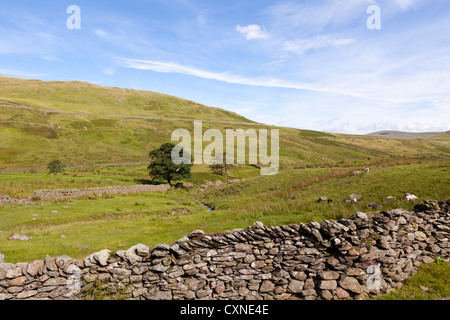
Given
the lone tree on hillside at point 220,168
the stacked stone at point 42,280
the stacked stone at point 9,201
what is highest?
the stacked stone at point 42,280

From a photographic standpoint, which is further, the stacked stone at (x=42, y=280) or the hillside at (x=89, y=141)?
the hillside at (x=89, y=141)

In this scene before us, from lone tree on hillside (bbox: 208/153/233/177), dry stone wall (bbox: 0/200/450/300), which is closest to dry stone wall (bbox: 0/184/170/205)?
dry stone wall (bbox: 0/200/450/300)

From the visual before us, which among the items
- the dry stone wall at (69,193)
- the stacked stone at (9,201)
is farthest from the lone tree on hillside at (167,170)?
the stacked stone at (9,201)

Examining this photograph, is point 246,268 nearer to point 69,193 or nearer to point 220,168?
point 69,193

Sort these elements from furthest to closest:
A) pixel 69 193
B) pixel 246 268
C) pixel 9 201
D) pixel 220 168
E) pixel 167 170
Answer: pixel 220 168, pixel 167 170, pixel 69 193, pixel 9 201, pixel 246 268

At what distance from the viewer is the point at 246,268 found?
852 cm

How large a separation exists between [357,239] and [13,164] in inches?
3971

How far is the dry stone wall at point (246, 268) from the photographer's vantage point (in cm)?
794

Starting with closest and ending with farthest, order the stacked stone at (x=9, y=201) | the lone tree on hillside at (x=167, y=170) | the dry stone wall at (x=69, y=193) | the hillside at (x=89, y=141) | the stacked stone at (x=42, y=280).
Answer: the stacked stone at (x=42, y=280), the stacked stone at (x=9, y=201), the dry stone wall at (x=69, y=193), the lone tree on hillside at (x=167, y=170), the hillside at (x=89, y=141)

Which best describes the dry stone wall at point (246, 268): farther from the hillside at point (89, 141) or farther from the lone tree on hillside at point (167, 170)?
the hillside at point (89, 141)

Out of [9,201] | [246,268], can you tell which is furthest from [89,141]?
[246,268]

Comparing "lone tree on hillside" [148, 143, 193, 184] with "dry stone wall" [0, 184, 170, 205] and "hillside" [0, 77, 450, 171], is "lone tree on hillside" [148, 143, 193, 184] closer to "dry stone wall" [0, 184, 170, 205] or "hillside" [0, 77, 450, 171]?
"dry stone wall" [0, 184, 170, 205]
